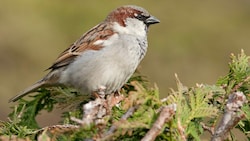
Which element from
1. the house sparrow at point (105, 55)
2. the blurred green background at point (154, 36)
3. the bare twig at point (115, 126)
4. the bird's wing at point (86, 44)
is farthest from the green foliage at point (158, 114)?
the blurred green background at point (154, 36)

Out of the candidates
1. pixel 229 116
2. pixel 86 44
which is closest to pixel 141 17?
pixel 86 44

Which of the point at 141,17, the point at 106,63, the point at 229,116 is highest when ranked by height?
the point at 141,17

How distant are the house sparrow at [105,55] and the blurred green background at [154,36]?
157 cm

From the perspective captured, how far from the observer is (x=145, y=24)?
7.74ft

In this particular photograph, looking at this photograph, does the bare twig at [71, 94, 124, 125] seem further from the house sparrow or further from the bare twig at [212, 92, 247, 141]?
the house sparrow

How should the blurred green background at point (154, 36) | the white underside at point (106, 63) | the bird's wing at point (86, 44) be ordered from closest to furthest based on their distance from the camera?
the white underside at point (106, 63) < the bird's wing at point (86, 44) < the blurred green background at point (154, 36)

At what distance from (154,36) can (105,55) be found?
2.65m

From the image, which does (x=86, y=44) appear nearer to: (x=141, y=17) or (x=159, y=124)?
(x=141, y=17)

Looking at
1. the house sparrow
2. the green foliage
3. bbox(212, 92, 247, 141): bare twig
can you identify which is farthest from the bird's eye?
bbox(212, 92, 247, 141): bare twig

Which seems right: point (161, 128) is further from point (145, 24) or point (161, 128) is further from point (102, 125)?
point (145, 24)

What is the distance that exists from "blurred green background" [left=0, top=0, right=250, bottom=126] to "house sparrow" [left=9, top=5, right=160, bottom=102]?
5.17 feet

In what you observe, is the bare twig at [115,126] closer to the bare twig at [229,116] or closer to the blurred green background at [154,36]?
the bare twig at [229,116]

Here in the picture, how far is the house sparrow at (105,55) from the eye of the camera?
2195 millimetres

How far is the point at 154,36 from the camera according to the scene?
4852 mm
